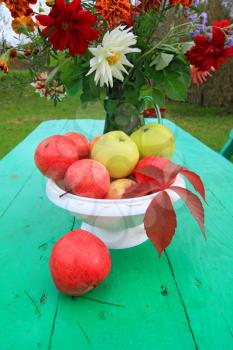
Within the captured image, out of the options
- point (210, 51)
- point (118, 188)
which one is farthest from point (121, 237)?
point (210, 51)

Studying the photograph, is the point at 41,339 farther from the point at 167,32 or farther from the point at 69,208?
the point at 167,32

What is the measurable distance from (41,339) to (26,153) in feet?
3.62

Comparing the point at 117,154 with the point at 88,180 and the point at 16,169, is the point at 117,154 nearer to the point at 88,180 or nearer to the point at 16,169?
the point at 88,180

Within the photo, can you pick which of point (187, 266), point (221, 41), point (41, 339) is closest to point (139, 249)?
point (187, 266)

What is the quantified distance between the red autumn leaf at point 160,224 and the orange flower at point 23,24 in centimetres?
40

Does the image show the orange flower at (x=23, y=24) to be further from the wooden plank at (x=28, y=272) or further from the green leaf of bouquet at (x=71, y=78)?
the wooden plank at (x=28, y=272)

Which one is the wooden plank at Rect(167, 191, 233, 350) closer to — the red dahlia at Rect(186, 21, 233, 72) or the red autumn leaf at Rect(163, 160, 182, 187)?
the red autumn leaf at Rect(163, 160, 182, 187)

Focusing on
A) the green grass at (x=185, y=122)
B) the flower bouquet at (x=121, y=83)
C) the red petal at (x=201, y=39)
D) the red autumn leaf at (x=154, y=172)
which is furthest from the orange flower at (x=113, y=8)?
the green grass at (x=185, y=122)

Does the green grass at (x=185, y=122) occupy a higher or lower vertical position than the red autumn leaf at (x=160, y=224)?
lower

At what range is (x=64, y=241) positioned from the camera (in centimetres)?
59

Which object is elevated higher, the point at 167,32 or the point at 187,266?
the point at 167,32

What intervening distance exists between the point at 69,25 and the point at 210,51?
0.73ft

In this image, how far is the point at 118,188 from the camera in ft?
2.12

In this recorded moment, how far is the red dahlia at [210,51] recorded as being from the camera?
0.59 m
